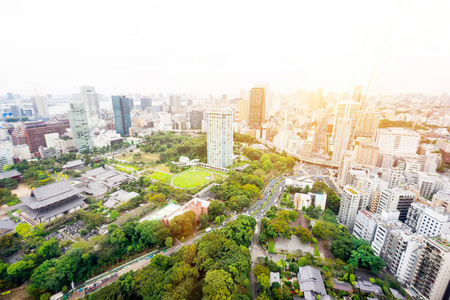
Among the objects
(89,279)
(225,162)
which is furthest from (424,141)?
(89,279)

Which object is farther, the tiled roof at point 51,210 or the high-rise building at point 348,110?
the high-rise building at point 348,110

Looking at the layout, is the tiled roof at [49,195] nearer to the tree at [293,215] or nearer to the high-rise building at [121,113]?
the tree at [293,215]

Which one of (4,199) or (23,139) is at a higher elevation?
(23,139)

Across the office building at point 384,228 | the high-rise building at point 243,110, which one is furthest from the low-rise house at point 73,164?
the high-rise building at point 243,110

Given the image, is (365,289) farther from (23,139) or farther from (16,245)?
(23,139)

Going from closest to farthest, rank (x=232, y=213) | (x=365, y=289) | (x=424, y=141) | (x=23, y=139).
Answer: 1. (x=365, y=289)
2. (x=232, y=213)
3. (x=424, y=141)
4. (x=23, y=139)
